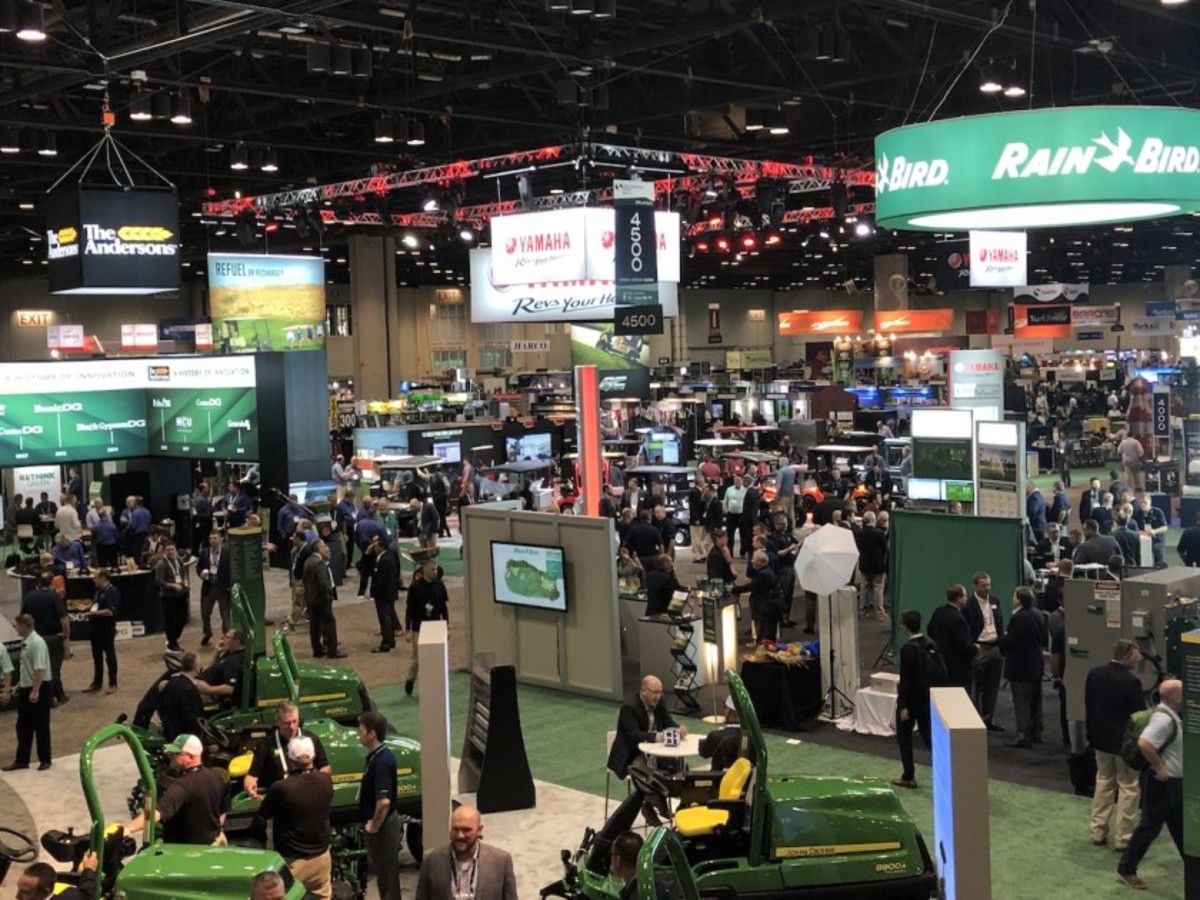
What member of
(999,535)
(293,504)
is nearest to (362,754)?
(999,535)

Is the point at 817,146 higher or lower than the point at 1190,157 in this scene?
higher

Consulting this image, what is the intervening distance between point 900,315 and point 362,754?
35201 mm

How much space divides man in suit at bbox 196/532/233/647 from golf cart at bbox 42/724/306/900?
8.74m

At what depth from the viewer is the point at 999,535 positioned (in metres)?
12.8

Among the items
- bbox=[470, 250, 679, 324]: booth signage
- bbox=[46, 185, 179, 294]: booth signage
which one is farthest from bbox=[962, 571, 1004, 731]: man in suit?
bbox=[46, 185, 179, 294]: booth signage

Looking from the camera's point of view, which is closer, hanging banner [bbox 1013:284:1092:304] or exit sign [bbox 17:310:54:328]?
hanging banner [bbox 1013:284:1092:304]

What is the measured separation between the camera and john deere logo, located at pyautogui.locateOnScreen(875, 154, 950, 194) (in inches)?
247

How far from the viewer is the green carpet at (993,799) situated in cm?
798

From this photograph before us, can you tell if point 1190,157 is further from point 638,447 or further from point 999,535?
point 638,447

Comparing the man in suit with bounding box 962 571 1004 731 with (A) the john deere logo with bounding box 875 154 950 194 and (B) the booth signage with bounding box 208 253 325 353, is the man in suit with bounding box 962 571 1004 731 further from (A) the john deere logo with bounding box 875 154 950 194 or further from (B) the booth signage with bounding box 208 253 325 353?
(B) the booth signage with bounding box 208 253 325 353

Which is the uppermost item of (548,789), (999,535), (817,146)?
(817,146)

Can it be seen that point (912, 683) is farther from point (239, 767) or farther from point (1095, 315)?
point (1095, 315)

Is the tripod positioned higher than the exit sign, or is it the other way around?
the exit sign

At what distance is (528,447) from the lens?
105ft
